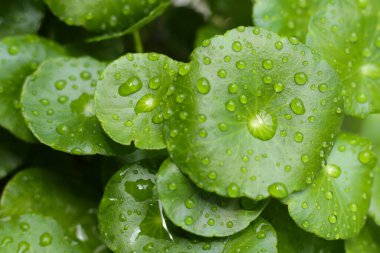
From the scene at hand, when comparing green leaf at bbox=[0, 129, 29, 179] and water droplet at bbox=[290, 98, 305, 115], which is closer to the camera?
water droplet at bbox=[290, 98, 305, 115]

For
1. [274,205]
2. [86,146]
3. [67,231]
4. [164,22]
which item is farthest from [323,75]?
[164,22]

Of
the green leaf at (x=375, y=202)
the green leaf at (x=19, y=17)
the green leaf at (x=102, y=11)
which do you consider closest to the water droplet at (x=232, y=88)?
the green leaf at (x=102, y=11)

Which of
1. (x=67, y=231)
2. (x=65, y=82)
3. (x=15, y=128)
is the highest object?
(x=65, y=82)

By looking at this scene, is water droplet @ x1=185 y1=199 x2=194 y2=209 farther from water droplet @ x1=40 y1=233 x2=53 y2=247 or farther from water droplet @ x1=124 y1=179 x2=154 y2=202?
water droplet @ x1=40 y1=233 x2=53 y2=247

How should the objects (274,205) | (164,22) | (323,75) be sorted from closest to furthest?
1. (323,75)
2. (274,205)
3. (164,22)

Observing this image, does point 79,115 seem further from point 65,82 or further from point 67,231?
point 67,231

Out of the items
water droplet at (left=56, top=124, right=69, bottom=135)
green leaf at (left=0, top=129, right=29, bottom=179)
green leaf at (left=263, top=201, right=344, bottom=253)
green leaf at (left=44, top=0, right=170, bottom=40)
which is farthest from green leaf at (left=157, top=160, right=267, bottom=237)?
green leaf at (left=0, top=129, right=29, bottom=179)

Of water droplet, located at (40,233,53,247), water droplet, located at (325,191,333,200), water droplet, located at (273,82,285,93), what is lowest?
water droplet, located at (40,233,53,247)

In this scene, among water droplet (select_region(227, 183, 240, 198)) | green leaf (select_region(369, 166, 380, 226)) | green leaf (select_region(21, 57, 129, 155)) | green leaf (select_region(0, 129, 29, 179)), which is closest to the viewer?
water droplet (select_region(227, 183, 240, 198))

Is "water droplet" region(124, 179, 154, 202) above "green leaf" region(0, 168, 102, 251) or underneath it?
above
